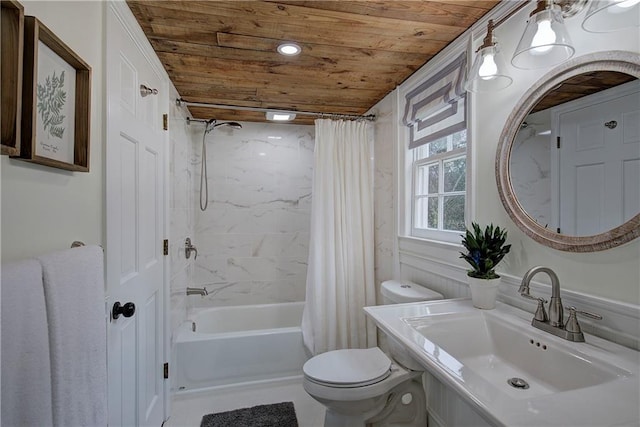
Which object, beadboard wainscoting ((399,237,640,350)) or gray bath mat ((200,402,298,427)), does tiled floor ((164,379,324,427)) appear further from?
beadboard wainscoting ((399,237,640,350))

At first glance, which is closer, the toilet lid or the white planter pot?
the white planter pot

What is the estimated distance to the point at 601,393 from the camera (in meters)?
0.72

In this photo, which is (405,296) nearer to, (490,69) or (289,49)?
(490,69)

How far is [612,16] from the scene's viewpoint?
91 centimetres

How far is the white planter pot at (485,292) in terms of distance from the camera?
128cm

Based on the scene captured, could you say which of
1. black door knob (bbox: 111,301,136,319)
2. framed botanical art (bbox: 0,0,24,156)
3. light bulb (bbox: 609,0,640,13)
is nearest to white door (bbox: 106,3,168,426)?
black door knob (bbox: 111,301,136,319)

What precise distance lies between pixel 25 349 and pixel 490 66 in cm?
168

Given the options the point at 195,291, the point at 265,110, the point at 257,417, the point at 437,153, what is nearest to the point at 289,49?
the point at 265,110

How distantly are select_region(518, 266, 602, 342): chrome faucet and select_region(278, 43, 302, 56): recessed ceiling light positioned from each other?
1.53m

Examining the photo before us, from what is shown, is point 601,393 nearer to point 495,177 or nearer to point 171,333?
point 495,177

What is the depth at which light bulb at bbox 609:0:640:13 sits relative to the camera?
872 millimetres

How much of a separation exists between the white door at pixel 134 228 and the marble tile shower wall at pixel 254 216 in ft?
3.72

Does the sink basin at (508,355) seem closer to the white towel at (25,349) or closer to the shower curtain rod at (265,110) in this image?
the white towel at (25,349)

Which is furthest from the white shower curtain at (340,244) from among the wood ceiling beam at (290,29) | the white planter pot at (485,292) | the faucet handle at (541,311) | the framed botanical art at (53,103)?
the framed botanical art at (53,103)
